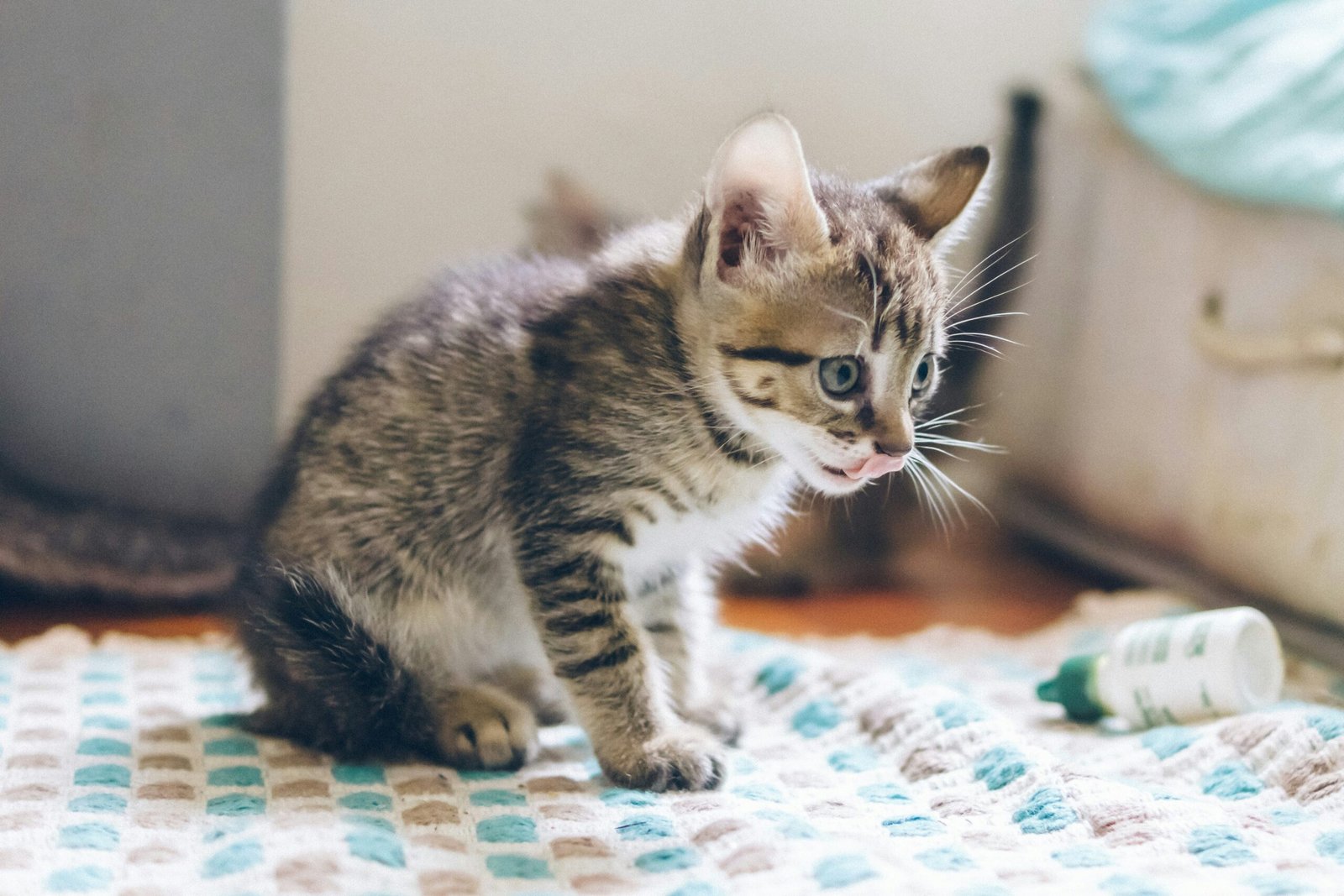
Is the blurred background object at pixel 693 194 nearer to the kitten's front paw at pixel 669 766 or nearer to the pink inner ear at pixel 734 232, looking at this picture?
the pink inner ear at pixel 734 232

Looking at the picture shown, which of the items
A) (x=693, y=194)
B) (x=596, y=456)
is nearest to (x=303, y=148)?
(x=693, y=194)

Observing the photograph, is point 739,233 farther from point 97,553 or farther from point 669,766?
point 97,553

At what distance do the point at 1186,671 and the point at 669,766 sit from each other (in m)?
0.56

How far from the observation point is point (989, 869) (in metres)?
0.88

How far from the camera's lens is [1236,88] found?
1737 mm

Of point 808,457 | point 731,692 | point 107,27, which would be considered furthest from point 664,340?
point 107,27

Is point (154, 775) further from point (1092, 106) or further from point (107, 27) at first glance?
point (1092, 106)

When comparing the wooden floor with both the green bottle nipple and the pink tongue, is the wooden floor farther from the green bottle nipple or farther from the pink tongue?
the pink tongue

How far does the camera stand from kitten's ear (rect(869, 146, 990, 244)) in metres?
1.24

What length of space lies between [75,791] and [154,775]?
68mm

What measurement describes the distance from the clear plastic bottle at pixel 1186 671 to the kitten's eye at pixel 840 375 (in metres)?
0.47

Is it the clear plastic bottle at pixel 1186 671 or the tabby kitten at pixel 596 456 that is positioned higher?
the tabby kitten at pixel 596 456

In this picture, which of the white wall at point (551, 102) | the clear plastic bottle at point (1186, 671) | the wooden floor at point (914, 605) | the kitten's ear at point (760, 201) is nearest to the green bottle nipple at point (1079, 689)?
the clear plastic bottle at point (1186, 671)

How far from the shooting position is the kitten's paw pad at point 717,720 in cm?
128
